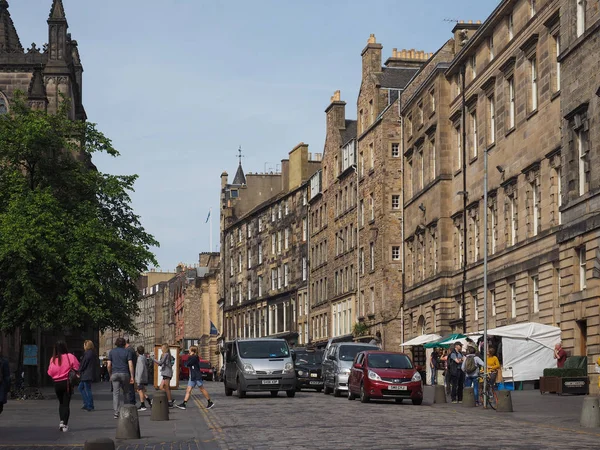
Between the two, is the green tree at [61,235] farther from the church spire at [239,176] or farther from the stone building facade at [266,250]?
the church spire at [239,176]

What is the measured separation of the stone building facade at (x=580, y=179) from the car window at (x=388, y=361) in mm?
5950

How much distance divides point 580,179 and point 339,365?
10.3 meters

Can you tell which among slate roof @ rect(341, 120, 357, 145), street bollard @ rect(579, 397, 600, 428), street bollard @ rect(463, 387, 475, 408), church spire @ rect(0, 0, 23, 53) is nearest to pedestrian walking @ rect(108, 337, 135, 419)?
street bollard @ rect(463, 387, 475, 408)

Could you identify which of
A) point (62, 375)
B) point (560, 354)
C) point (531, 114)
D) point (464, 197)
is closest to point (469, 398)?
point (560, 354)

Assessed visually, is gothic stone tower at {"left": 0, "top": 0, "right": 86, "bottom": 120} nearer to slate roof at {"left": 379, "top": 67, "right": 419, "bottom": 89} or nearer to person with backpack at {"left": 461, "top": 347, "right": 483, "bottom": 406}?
slate roof at {"left": 379, "top": 67, "right": 419, "bottom": 89}

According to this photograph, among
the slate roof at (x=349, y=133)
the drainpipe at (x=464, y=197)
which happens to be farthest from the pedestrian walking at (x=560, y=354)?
the slate roof at (x=349, y=133)

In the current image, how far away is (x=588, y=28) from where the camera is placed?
124ft

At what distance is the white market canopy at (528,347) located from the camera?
42.5 m

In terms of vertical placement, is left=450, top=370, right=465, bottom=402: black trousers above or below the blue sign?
below

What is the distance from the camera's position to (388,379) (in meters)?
34.6

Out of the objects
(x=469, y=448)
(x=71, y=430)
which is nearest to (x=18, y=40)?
(x=71, y=430)

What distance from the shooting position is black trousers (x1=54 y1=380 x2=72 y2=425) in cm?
2253

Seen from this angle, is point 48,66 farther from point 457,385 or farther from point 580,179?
point 457,385

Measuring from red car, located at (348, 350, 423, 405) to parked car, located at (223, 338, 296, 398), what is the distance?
3.77m
